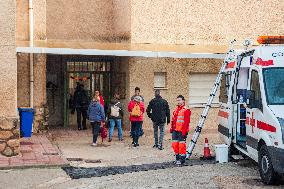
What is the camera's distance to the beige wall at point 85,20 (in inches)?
869

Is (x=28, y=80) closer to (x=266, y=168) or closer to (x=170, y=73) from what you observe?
(x=170, y=73)

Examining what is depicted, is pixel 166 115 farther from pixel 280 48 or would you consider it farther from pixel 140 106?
pixel 280 48

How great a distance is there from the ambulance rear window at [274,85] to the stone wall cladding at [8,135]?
20.9ft

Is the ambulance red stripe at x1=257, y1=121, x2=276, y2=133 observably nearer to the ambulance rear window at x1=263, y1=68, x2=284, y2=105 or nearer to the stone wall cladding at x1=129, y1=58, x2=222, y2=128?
the ambulance rear window at x1=263, y1=68, x2=284, y2=105

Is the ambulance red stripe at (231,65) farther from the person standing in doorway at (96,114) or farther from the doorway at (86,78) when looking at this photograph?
the doorway at (86,78)

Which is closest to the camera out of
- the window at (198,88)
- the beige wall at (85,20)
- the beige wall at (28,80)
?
the beige wall at (28,80)

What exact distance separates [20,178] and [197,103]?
430 inches

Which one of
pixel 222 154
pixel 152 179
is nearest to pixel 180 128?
pixel 222 154

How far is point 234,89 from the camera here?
13805mm

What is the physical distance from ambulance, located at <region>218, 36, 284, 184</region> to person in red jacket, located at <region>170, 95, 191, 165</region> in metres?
1.26


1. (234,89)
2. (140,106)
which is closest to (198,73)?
(140,106)

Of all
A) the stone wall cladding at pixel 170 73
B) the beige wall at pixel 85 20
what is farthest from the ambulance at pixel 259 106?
the beige wall at pixel 85 20

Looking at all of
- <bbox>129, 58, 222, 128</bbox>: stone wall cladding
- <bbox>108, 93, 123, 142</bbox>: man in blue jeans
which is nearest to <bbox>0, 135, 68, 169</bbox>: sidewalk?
<bbox>108, 93, 123, 142</bbox>: man in blue jeans

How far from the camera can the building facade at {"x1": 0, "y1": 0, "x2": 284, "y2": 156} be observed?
19.7 metres
